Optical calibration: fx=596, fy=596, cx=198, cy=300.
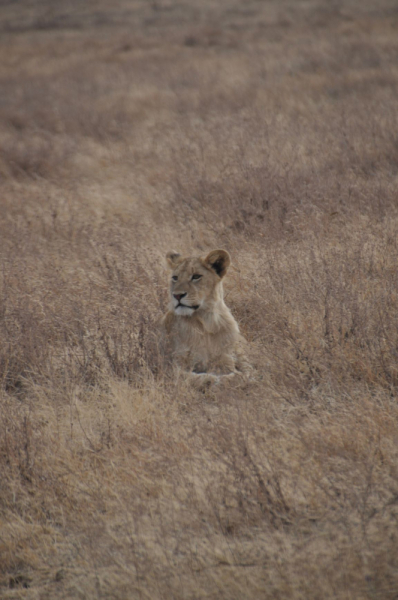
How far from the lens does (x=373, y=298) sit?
5441 mm

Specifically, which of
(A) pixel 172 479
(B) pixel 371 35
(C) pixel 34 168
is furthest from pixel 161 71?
(A) pixel 172 479

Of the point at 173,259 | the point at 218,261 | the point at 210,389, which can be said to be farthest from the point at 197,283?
the point at 210,389

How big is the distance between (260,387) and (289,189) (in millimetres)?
4319

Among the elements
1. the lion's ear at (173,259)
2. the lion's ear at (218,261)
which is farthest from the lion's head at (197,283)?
the lion's ear at (173,259)

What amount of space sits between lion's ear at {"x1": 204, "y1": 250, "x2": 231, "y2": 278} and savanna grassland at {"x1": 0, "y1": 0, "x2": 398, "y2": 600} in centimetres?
63

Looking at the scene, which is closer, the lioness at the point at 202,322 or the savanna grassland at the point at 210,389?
the savanna grassland at the point at 210,389

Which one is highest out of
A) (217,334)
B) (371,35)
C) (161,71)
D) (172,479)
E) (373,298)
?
(371,35)

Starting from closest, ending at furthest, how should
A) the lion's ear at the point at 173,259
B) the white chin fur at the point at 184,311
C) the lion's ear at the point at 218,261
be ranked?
the white chin fur at the point at 184,311 → the lion's ear at the point at 218,261 → the lion's ear at the point at 173,259

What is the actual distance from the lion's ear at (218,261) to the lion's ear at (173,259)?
35 centimetres

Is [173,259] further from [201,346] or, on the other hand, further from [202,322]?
[201,346]

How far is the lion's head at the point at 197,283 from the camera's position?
5395mm

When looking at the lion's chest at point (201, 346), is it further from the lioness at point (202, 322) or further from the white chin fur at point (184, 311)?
the white chin fur at point (184, 311)

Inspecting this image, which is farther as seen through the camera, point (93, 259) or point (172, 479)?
point (93, 259)

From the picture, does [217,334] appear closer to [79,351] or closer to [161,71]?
[79,351]
